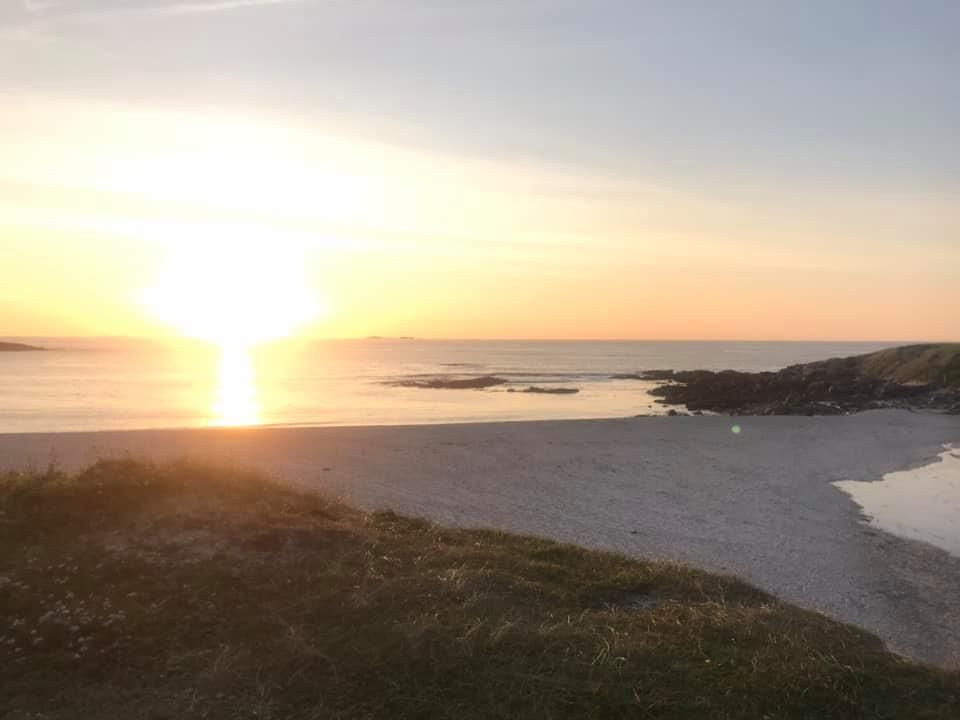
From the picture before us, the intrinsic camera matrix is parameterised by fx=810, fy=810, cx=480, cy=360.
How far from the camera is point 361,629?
6.68 metres

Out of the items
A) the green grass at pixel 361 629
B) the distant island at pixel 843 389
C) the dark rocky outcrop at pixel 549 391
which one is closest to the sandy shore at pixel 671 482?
the green grass at pixel 361 629

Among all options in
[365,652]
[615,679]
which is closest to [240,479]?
[365,652]

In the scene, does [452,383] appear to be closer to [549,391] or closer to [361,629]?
[549,391]

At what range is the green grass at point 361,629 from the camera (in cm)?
566

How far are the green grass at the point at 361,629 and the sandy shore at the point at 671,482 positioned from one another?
8.79ft

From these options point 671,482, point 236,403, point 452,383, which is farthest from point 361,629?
point 452,383

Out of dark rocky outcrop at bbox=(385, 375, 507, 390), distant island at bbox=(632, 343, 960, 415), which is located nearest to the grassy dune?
distant island at bbox=(632, 343, 960, 415)

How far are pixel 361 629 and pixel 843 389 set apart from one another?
45838 millimetres

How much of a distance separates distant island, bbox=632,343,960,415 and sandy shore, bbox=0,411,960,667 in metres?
7.85

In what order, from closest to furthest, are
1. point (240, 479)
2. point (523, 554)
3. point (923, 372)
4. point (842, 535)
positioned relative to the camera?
point (523, 554) < point (240, 479) < point (842, 535) < point (923, 372)

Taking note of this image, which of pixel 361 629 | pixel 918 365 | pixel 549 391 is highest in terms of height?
pixel 918 365

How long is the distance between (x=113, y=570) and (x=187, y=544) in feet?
2.60

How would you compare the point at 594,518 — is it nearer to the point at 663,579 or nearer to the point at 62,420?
the point at 663,579

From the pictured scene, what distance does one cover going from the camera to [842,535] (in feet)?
48.1
